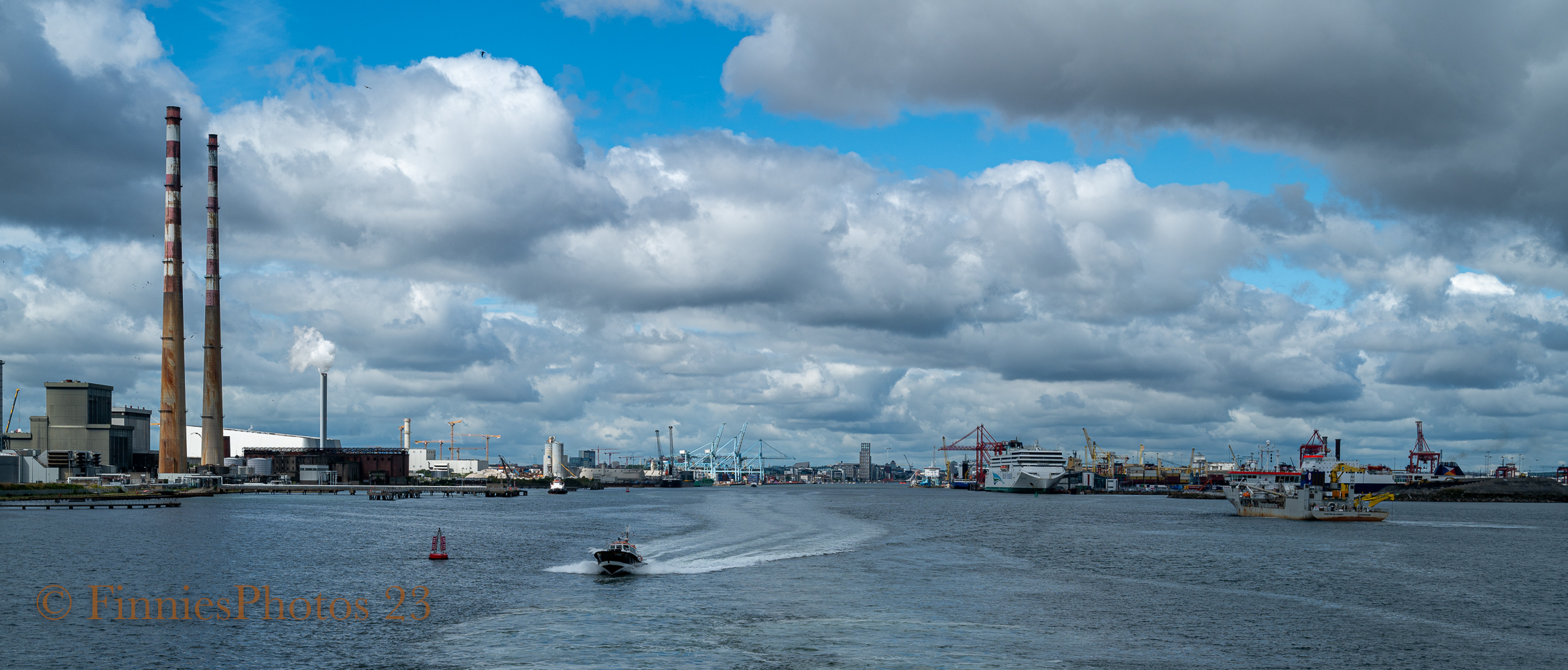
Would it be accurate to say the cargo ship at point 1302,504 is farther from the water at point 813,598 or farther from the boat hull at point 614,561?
the boat hull at point 614,561

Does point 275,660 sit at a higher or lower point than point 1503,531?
higher

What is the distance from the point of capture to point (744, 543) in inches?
4065

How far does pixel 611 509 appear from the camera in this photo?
621 ft

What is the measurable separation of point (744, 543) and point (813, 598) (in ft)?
135

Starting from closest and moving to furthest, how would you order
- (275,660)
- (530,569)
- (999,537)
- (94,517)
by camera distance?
(275,660)
(530,569)
(999,537)
(94,517)

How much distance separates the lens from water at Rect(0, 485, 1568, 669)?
46.3 metres

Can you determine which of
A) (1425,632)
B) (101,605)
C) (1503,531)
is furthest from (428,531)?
(1503,531)

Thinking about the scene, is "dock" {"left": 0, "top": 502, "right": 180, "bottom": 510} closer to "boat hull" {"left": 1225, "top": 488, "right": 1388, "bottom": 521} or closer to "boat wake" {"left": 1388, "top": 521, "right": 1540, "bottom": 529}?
"boat hull" {"left": 1225, "top": 488, "right": 1388, "bottom": 521}

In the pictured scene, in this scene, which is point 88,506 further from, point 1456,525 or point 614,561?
point 1456,525

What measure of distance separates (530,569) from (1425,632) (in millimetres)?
56306

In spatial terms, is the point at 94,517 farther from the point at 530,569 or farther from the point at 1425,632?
the point at 1425,632

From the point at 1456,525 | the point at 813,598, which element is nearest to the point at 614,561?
the point at 813,598

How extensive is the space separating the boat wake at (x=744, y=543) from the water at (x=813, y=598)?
65 centimetres

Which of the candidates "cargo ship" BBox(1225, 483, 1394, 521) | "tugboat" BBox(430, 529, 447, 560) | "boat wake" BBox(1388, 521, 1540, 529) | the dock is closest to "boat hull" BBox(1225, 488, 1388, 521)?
"cargo ship" BBox(1225, 483, 1394, 521)
